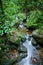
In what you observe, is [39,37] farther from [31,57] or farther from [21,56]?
[21,56]

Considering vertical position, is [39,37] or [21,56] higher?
[39,37]

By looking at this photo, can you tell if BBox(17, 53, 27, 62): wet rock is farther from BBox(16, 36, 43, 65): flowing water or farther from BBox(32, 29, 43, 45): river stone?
BBox(32, 29, 43, 45): river stone

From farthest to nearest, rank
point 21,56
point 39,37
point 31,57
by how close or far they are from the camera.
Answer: point 39,37 < point 31,57 < point 21,56

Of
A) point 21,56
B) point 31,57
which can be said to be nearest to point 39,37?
point 31,57

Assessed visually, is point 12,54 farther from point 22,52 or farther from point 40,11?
point 40,11

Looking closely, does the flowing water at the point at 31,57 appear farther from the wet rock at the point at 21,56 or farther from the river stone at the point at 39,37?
the river stone at the point at 39,37

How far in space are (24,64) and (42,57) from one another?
1.35m

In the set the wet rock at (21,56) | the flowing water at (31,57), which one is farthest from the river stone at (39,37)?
the wet rock at (21,56)

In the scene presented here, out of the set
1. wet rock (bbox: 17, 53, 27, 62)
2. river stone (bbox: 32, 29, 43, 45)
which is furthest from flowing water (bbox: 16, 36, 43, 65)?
river stone (bbox: 32, 29, 43, 45)

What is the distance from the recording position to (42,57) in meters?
10.3

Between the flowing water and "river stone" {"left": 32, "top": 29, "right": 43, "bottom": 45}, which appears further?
"river stone" {"left": 32, "top": 29, "right": 43, "bottom": 45}

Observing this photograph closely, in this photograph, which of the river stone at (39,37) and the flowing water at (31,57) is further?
the river stone at (39,37)

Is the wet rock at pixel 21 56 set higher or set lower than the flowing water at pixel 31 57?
higher

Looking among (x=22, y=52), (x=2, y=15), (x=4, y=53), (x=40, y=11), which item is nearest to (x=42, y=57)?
(x=22, y=52)
